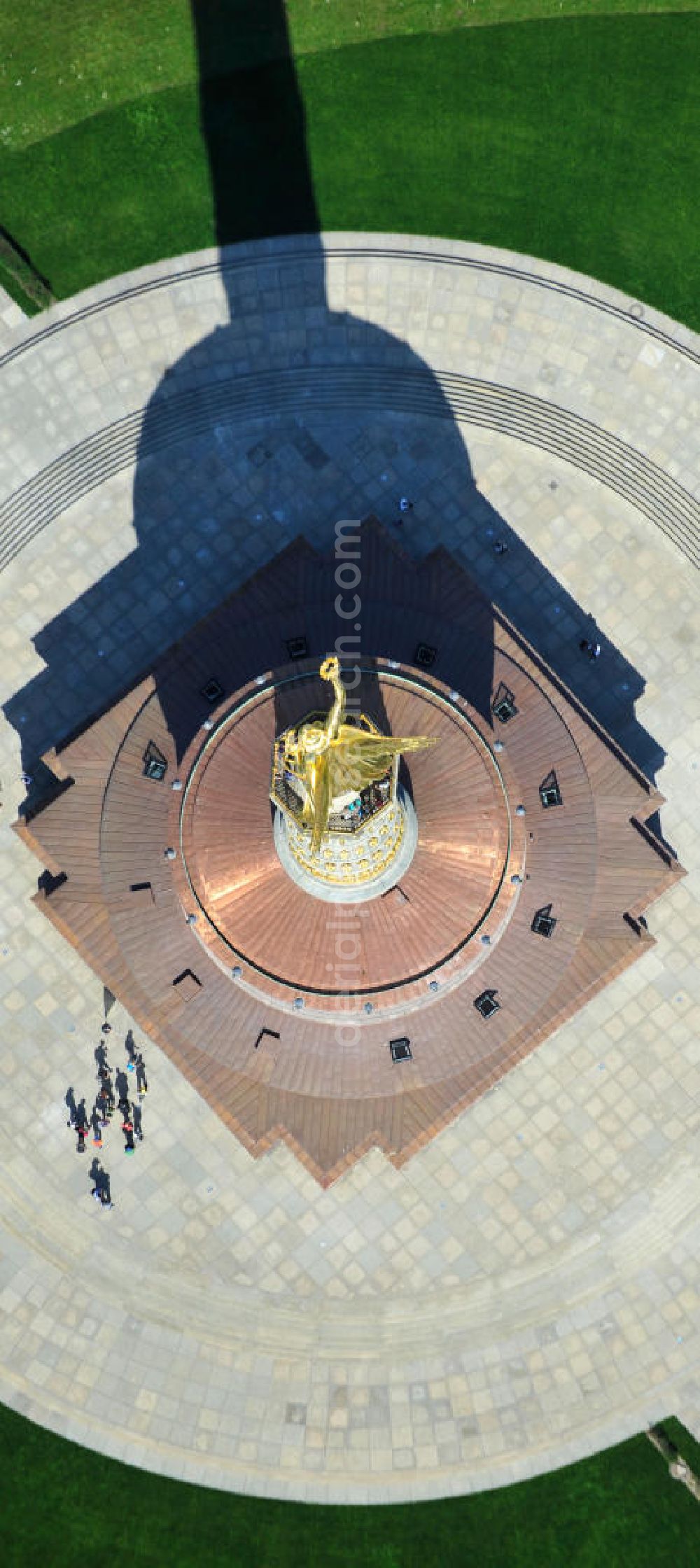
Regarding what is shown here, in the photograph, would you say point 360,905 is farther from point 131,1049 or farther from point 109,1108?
point 109,1108

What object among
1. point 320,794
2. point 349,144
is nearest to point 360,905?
point 320,794

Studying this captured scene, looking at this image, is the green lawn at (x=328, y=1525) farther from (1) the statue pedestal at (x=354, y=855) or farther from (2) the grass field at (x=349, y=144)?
(2) the grass field at (x=349, y=144)

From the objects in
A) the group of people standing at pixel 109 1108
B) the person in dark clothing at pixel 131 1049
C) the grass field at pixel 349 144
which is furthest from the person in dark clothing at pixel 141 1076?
the grass field at pixel 349 144

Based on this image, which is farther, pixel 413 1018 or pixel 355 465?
pixel 355 465

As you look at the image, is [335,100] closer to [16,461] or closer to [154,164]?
[154,164]

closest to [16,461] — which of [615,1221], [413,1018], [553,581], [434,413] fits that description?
[434,413]
